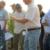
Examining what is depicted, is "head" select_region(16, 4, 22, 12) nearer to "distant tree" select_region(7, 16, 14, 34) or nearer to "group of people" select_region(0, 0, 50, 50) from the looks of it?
"group of people" select_region(0, 0, 50, 50)

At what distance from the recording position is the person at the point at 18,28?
2293mm

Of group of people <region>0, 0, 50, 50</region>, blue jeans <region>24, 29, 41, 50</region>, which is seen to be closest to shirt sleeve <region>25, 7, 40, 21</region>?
group of people <region>0, 0, 50, 50</region>

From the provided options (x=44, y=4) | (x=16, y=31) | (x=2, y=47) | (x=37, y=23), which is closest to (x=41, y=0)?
(x=44, y=4)

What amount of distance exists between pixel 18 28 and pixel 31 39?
153mm

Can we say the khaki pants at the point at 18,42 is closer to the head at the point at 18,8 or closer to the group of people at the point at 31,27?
the group of people at the point at 31,27

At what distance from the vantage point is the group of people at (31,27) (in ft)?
7.50

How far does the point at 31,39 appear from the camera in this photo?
7.50 feet

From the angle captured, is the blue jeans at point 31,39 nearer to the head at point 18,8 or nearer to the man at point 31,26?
the man at point 31,26

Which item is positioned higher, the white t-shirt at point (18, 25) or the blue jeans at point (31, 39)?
the white t-shirt at point (18, 25)

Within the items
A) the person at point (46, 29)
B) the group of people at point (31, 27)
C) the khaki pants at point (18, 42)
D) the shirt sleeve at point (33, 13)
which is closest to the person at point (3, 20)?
the group of people at point (31, 27)

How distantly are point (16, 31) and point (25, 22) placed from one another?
114mm

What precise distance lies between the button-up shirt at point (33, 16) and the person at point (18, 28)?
0.20 ft

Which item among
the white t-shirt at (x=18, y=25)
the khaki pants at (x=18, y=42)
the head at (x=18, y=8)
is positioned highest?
the head at (x=18, y=8)

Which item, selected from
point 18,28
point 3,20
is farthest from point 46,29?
point 3,20
